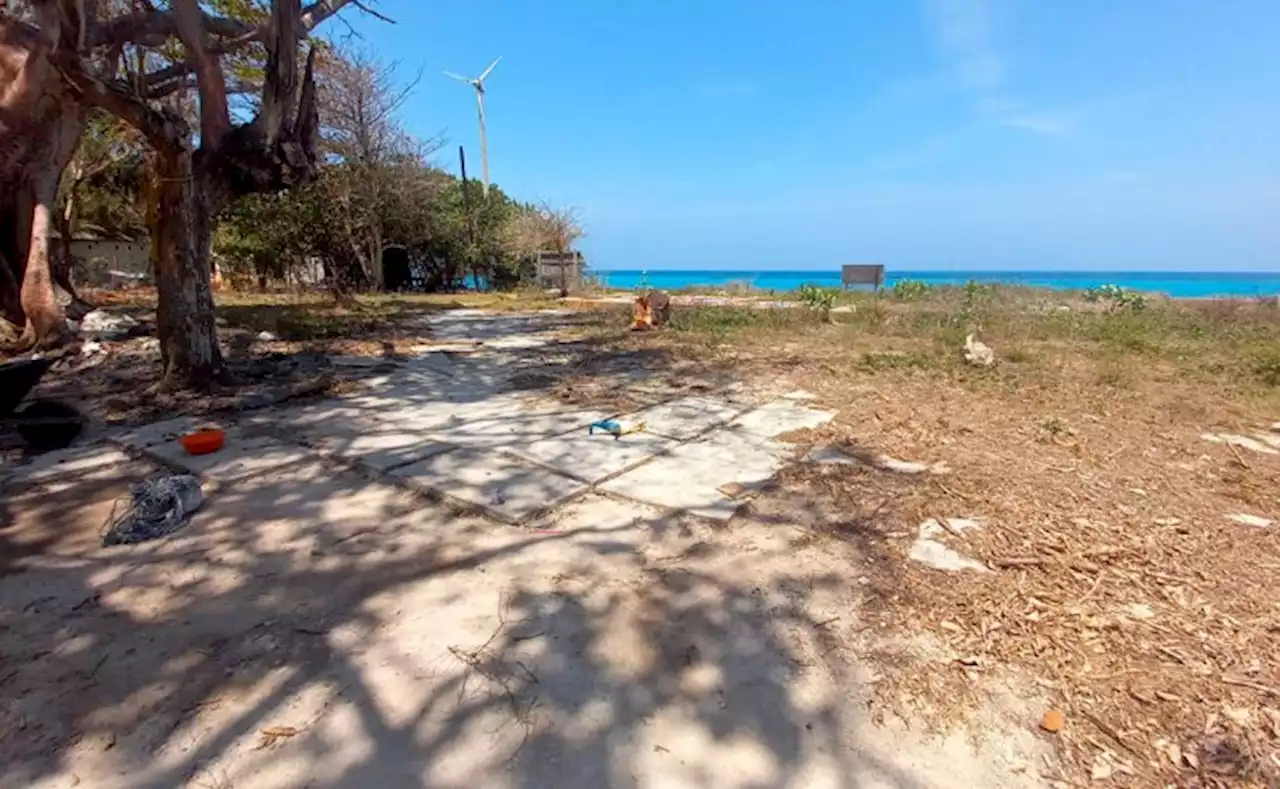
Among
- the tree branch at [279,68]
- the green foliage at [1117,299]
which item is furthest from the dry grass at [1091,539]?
the green foliage at [1117,299]

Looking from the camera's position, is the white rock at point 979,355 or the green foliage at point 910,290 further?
the green foliage at point 910,290

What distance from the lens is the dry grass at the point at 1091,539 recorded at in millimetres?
1416

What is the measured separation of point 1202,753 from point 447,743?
1.55 meters

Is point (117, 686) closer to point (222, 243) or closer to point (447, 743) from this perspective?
point (447, 743)

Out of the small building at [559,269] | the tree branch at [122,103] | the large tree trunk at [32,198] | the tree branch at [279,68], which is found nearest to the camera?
the tree branch at [122,103]

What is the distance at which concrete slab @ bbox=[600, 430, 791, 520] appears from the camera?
254 centimetres

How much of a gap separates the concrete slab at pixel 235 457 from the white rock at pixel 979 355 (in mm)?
4969

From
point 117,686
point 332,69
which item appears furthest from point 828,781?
point 332,69

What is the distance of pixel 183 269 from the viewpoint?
4.08m

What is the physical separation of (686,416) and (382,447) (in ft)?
5.54

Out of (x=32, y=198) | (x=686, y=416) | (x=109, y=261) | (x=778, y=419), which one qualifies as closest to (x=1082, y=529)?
(x=778, y=419)

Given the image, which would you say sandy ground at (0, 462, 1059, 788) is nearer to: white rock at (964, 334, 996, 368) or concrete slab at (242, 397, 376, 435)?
concrete slab at (242, 397, 376, 435)

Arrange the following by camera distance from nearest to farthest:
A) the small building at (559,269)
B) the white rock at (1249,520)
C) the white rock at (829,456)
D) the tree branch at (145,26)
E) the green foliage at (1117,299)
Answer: the white rock at (1249,520), the white rock at (829,456), the tree branch at (145,26), the green foliage at (1117,299), the small building at (559,269)

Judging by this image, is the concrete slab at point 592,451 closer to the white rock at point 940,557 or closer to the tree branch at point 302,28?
the white rock at point 940,557
